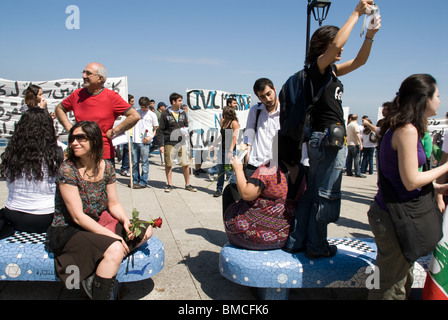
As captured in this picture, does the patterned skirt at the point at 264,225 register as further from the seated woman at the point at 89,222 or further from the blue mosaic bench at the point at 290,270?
the seated woman at the point at 89,222

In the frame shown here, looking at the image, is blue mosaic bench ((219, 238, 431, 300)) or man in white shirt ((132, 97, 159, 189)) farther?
man in white shirt ((132, 97, 159, 189))

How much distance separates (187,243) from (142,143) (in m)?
4.19

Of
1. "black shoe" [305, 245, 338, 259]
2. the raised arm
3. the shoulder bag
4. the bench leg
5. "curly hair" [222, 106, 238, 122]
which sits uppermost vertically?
the raised arm

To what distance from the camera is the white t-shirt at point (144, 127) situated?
7.79m

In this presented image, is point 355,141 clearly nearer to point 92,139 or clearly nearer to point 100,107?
point 100,107

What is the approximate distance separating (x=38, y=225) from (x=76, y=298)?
683 mm

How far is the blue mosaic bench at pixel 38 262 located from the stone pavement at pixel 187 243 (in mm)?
297

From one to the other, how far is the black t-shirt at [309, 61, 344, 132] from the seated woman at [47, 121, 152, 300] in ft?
5.24

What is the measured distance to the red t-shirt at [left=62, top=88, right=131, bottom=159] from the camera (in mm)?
3697

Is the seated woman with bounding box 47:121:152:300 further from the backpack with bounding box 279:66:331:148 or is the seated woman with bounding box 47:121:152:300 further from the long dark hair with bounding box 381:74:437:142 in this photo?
the long dark hair with bounding box 381:74:437:142

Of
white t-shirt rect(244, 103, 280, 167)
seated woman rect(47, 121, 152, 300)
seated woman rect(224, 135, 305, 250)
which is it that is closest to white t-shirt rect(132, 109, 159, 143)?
white t-shirt rect(244, 103, 280, 167)

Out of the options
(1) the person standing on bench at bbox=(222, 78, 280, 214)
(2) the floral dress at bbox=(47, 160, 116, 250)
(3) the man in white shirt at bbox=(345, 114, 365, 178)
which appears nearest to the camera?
(2) the floral dress at bbox=(47, 160, 116, 250)

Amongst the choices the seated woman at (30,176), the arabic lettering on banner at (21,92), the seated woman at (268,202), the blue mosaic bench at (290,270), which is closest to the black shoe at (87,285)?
the seated woman at (30,176)

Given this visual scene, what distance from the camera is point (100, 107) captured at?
3.70 metres
